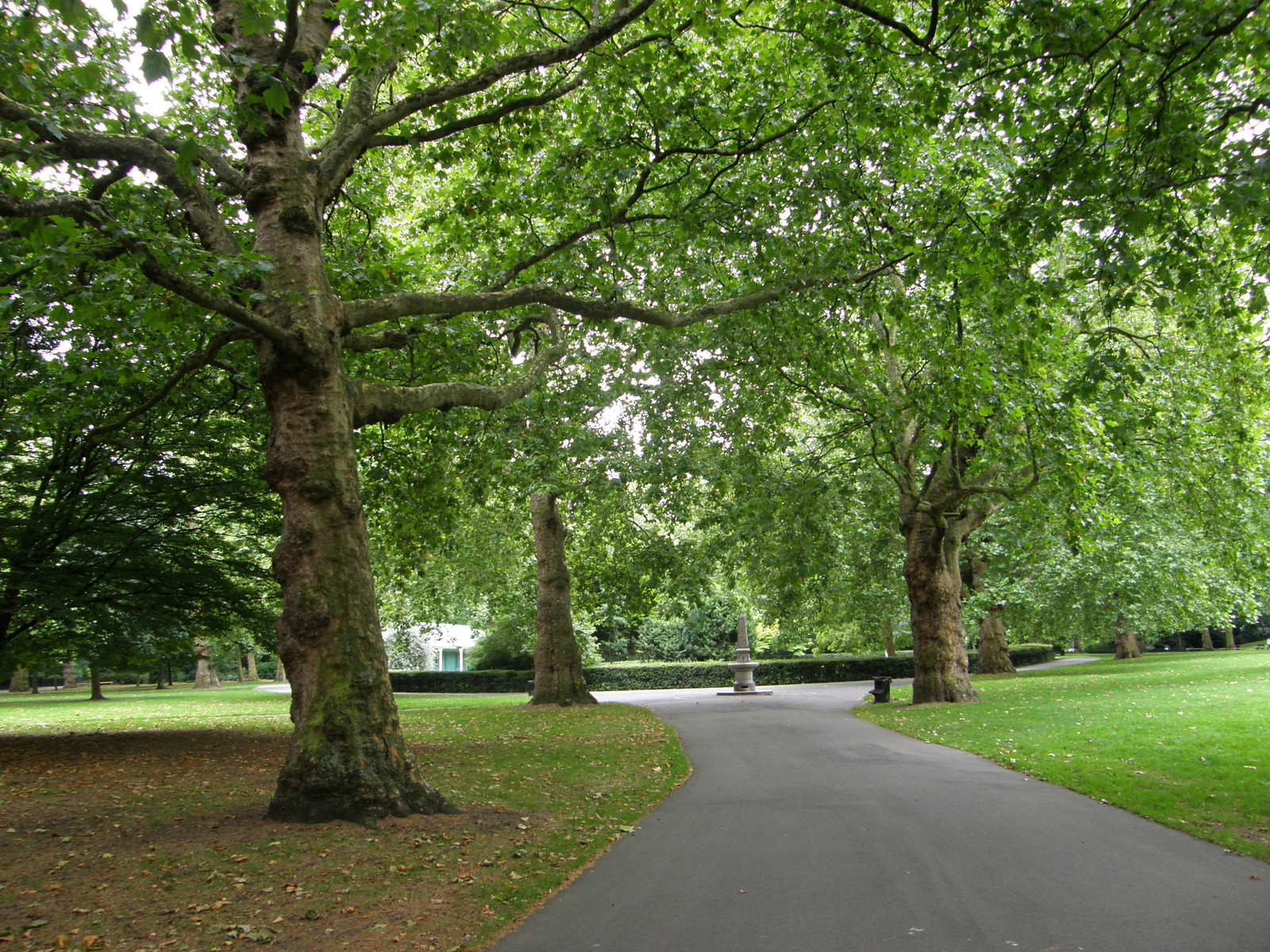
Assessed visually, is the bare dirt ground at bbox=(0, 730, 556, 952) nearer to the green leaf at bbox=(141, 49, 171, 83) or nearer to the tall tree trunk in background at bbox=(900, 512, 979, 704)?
the green leaf at bbox=(141, 49, 171, 83)

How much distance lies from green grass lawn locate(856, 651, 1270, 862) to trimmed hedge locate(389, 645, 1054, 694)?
13.0m

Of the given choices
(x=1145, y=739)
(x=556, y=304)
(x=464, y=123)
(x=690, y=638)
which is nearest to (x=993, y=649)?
(x=690, y=638)

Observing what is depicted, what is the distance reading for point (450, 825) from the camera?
6891 mm

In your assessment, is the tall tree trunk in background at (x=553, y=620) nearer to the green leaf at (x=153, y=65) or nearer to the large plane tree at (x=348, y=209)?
the large plane tree at (x=348, y=209)

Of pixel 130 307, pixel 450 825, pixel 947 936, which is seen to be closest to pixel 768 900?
pixel 947 936

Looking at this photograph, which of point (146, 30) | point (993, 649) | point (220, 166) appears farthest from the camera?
point (993, 649)

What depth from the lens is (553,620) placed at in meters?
20.5

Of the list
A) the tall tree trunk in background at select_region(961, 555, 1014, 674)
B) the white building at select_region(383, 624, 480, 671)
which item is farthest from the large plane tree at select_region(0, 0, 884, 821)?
the white building at select_region(383, 624, 480, 671)

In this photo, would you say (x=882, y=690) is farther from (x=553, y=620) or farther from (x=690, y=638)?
(x=690, y=638)

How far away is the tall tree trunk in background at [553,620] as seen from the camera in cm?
2056

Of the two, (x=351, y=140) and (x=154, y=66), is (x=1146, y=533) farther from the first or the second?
(x=154, y=66)

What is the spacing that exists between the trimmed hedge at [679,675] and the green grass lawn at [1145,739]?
13.0 metres

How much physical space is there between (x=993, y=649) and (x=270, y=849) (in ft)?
97.7

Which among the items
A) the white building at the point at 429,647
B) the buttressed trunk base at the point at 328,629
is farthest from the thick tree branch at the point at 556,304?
the white building at the point at 429,647
